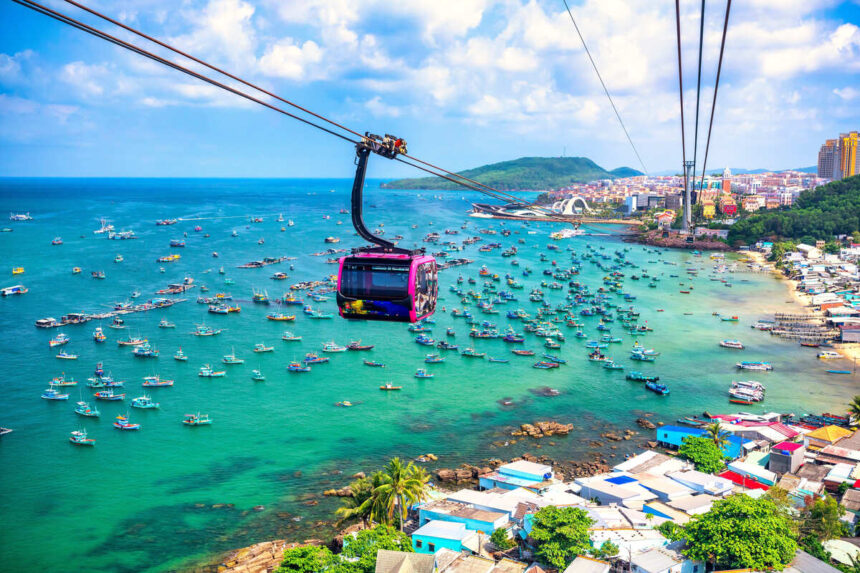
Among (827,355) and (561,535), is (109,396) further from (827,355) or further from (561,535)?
(827,355)

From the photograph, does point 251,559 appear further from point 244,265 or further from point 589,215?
point 589,215

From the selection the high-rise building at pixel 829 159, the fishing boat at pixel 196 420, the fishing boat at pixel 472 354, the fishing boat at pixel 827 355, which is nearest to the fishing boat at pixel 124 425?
the fishing boat at pixel 196 420

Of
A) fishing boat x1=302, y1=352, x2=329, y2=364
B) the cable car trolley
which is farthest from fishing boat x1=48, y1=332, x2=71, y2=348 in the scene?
the cable car trolley

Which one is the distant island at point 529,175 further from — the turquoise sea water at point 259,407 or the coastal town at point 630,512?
the coastal town at point 630,512

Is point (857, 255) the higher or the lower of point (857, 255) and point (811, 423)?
the higher

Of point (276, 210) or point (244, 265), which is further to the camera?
point (276, 210)

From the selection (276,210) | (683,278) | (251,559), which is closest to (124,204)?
(276,210)
